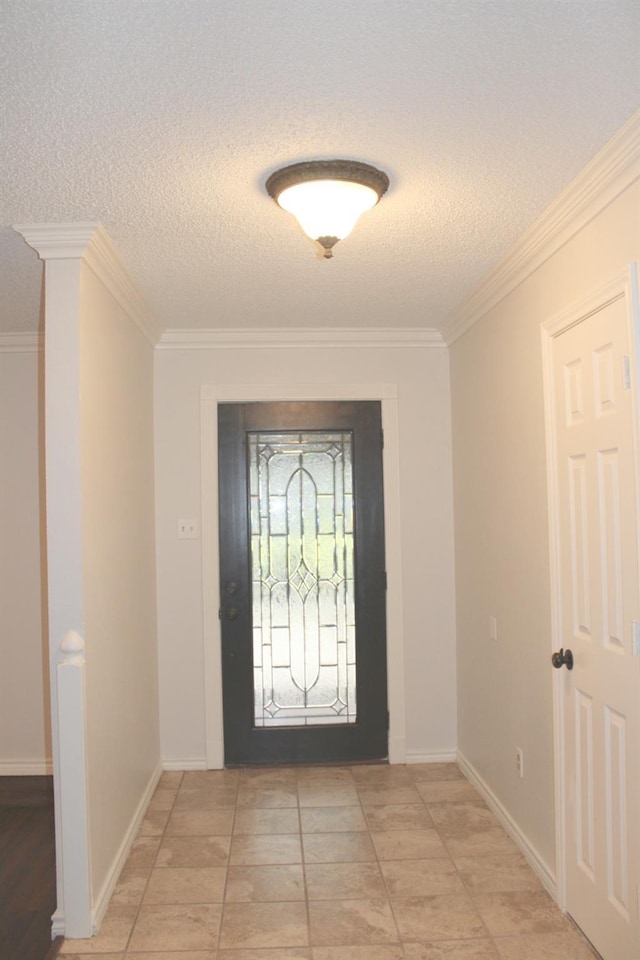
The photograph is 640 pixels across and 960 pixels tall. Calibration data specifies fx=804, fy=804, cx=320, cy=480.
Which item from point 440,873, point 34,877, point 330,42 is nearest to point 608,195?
point 330,42

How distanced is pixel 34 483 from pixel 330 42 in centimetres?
337

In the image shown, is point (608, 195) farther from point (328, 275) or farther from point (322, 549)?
point (322, 549)

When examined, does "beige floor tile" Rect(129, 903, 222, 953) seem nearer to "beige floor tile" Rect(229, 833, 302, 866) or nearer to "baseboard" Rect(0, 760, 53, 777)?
"beige floor tile" Rect(229, 833, 302, 866)

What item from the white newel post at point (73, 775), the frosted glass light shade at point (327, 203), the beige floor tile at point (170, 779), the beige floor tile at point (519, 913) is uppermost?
the frosted glass light shade at point (327, 203)

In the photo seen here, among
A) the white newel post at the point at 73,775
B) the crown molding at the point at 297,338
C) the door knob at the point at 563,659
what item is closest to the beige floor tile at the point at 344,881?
the white newel post at the point at 73,775

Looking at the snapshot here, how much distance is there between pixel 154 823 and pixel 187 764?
2.44 ft

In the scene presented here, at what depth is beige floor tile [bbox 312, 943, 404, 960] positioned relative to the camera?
8.61 ft

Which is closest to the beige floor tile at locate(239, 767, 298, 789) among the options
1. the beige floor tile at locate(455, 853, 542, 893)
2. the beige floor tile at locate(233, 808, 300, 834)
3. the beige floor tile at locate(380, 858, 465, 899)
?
the beige floor tile at locate(233, 808, 300, 834)

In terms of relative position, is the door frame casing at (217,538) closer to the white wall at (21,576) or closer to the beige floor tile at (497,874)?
the white wall at (21,576)

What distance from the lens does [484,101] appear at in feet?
6.46

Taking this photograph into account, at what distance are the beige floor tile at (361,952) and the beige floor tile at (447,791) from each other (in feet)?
4.32

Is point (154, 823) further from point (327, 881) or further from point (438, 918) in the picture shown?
point (438, 918)

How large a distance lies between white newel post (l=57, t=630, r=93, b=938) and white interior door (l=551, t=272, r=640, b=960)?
1.67 m

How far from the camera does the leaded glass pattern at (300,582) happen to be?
452cm
